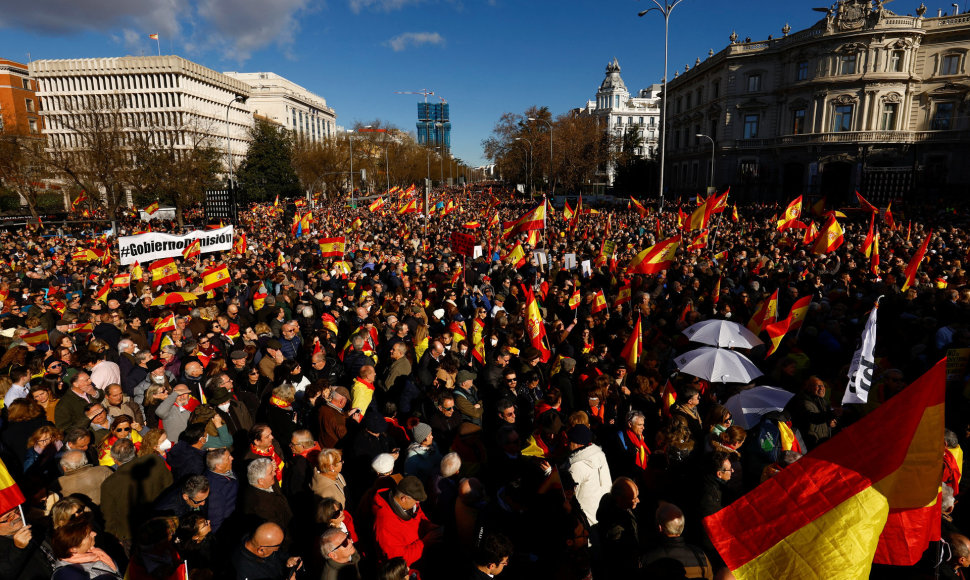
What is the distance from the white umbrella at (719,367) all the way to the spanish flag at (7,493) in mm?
5570

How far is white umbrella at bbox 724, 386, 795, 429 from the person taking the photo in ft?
17.0

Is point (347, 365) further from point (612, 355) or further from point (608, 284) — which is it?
point (608, 284)

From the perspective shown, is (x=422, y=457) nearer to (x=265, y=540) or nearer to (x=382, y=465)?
(x=382, y=465)

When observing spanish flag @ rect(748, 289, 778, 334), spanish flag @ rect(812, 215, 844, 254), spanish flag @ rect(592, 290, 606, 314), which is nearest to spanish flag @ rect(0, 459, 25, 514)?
spanish flag @ rect(748, 289, 778, 334)

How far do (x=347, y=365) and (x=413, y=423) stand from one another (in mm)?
1901

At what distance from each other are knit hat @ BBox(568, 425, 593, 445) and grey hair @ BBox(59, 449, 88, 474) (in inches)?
145

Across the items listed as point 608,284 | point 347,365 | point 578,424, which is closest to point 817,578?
point 578,424

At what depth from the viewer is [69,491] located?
12.9ft

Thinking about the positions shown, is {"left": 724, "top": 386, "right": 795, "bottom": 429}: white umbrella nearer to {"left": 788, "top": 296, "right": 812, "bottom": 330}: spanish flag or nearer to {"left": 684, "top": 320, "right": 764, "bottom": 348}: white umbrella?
{"left": 684, "top": 320, "right": 764, "bottom": 348}: white umbrella

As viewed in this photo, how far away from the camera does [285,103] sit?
11056 cm

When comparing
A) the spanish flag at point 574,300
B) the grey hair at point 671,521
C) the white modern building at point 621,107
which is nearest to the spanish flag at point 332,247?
the spanish flag at point 574,300

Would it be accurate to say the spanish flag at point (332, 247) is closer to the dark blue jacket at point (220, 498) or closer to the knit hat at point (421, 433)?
the knit hat at point (421, 433)

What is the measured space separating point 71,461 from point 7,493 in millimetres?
1001

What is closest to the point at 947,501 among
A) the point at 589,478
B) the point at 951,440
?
the point at 951,440
